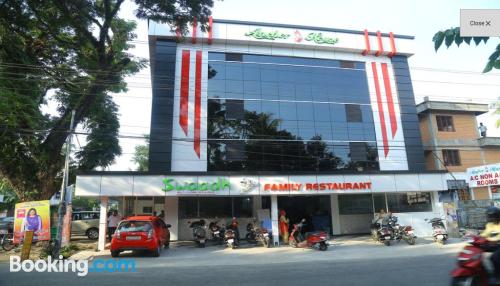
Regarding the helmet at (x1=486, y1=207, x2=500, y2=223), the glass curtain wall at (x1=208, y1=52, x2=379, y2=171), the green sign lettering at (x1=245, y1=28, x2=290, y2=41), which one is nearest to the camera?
the helmet at (x1=486, y1=207, x2=500, y2=223)

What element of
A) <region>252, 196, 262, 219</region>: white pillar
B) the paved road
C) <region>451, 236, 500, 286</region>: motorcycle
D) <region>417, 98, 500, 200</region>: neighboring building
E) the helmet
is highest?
<region>417, 98, 500, 200</region>: neighboring building

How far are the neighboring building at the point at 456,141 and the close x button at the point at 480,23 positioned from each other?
24.5 meters

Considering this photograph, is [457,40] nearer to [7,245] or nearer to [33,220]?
[33,220]

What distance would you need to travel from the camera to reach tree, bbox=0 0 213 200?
14000 mm

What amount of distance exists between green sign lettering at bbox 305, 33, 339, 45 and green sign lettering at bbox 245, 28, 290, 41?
1607mm

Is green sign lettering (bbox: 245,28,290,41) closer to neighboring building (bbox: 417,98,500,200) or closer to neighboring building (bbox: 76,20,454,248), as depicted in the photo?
neighboring building (bbox: 76,20,454,248)

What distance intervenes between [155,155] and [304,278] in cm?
1345

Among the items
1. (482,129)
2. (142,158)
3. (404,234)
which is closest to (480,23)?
(404,234)

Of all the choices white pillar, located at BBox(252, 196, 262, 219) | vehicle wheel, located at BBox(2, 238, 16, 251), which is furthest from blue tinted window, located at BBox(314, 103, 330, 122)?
vehicle wheel, located at BBox(2, 238, 16, 251)

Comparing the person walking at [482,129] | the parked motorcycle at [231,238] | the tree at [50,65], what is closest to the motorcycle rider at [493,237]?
the parked motorcycle at [231,238]

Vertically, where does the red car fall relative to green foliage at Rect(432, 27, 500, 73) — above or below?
below

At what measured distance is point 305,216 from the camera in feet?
69.1

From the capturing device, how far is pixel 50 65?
1764cm

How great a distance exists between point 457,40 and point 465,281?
4.68 meters
